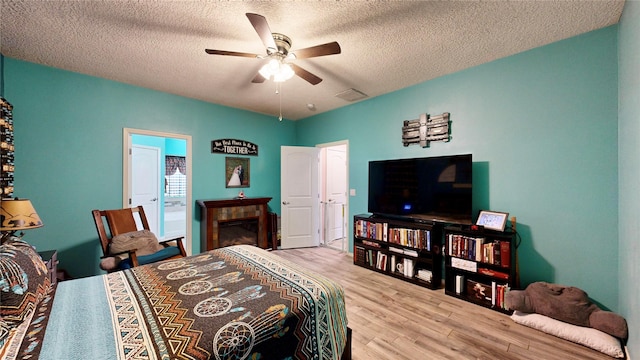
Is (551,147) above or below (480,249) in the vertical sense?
above

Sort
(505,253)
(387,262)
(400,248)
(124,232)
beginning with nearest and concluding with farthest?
(505,253) → (124,232) → (400,248) → (387,262)

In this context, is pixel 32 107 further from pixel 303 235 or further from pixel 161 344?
pixel 303 235

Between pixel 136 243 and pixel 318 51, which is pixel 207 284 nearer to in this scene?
pixel 136 243

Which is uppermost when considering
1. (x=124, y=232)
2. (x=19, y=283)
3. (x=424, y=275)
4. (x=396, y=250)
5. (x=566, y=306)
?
(x=19, y=283)

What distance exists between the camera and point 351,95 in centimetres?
370

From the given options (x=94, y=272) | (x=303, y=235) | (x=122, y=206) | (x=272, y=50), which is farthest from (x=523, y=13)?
(x=94, y=272)

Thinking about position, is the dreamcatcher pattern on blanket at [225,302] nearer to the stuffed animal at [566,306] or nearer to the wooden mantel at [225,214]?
the stuffed animal at [566,306]

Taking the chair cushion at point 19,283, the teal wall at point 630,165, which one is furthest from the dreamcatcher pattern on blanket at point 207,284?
the teal wall at point 630,165

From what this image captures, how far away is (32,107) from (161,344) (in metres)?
3.52

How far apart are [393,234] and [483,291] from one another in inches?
43.6

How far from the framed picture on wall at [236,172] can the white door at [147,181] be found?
1907 millimetres

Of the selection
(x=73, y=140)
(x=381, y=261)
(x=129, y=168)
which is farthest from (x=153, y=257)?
(x=381, y=261)

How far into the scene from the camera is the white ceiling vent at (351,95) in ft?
11.6

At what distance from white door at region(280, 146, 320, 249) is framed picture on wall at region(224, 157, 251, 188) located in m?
0.69
